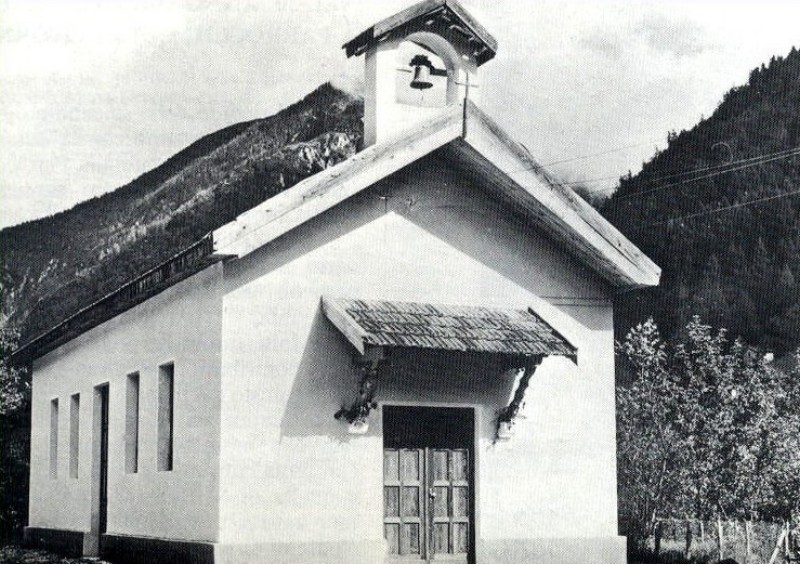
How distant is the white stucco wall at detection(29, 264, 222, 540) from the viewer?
→ 48.9ft

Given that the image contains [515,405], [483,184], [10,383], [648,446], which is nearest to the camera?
[515,405]

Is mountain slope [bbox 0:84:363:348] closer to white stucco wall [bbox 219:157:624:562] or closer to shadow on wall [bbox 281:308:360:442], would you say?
white stucco wall [bbox 219:157:624:562]

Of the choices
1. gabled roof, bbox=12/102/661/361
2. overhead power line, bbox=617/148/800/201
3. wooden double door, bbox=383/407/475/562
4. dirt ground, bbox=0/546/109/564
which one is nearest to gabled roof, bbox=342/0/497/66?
gabled roof, bbox=12/102/661/361

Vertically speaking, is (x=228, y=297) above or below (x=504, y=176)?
below

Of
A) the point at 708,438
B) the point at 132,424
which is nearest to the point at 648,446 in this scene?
the point at 708,438

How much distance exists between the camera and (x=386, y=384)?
50.6 ft

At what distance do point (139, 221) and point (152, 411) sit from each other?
33.4m

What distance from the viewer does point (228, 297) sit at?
579 inches

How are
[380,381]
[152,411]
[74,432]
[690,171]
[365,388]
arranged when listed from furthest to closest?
[690,171], [74,432], [152,411], [380,381], [365,388]

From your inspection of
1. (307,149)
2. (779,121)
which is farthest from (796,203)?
(307,149)

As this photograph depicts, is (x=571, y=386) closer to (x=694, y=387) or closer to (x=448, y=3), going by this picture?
(x=448, y=3)

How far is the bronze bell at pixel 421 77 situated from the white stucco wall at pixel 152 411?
384cm

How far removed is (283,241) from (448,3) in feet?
13.3

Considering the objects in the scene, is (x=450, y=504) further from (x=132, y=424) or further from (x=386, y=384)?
(x=132, y=424)
